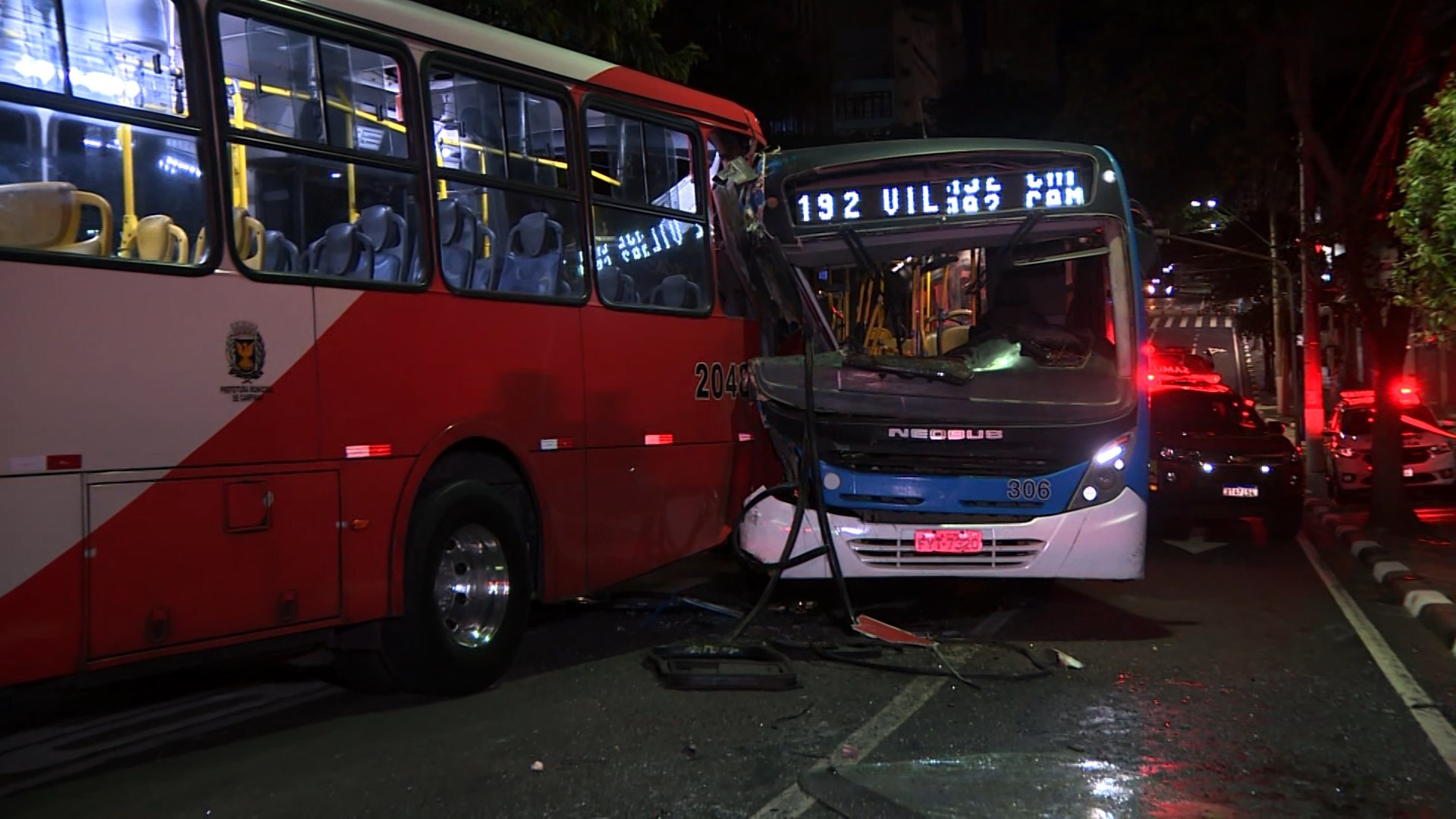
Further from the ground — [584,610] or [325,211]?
[325,211]

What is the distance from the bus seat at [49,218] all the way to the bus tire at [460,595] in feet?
7.27

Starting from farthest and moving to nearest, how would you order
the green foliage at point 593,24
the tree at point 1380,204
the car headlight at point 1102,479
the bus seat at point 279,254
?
the tree at point 1380,204
the green foliage at point 593,24
the car headlight at point 1102,479
the bus seat at point 279,254

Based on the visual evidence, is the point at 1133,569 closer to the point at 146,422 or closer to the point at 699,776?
the point at 699,776

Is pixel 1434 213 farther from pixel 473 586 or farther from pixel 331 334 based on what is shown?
→ pixel 331 334

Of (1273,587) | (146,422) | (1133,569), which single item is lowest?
(1273,587)

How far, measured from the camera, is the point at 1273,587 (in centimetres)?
1145

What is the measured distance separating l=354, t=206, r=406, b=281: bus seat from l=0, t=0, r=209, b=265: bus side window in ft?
3.36

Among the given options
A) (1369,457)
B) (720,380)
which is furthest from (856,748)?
(1369,457)

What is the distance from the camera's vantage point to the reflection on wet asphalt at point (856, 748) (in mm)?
5391

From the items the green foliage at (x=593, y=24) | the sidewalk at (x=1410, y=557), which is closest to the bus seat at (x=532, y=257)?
the green foliage at (x=593, y=24)

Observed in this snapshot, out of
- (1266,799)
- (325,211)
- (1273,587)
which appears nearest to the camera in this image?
(1266,799)

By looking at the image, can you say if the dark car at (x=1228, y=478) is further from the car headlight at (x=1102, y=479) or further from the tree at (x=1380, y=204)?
the car headlight at (x=1102, y=479)

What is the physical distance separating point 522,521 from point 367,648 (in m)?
1.24

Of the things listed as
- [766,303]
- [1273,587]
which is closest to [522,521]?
[766,303]
